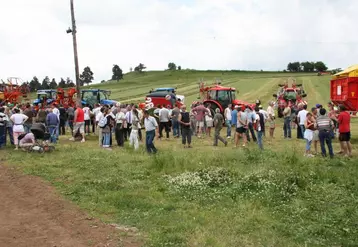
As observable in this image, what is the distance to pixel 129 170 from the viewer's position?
1166cm

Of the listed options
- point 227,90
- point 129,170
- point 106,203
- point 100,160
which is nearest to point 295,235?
point 106,203

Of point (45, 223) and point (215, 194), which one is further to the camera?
point (215, 194)

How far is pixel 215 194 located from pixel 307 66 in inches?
3788

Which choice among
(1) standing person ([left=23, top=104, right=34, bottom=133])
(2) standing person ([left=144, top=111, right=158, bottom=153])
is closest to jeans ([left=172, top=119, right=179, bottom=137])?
(2) standing person ([left=144, top=111, right=158, bottom=153])

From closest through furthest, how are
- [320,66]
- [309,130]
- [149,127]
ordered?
[309,130] → [149,127] → [320,66]

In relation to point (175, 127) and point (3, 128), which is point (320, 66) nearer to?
point (175, 127)

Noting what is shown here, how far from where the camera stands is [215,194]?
9156 millimetres

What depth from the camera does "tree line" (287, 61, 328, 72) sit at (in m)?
98.4

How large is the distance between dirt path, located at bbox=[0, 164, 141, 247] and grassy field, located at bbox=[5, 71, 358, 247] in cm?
35

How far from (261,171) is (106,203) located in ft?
12.3

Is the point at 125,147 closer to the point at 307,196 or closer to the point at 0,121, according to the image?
the point at 0,121

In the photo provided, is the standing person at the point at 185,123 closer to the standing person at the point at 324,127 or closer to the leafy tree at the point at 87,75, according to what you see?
the standing person at the point at 324,127

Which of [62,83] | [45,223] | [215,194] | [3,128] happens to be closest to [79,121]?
[3,128]

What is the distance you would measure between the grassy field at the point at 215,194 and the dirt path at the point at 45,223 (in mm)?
349
